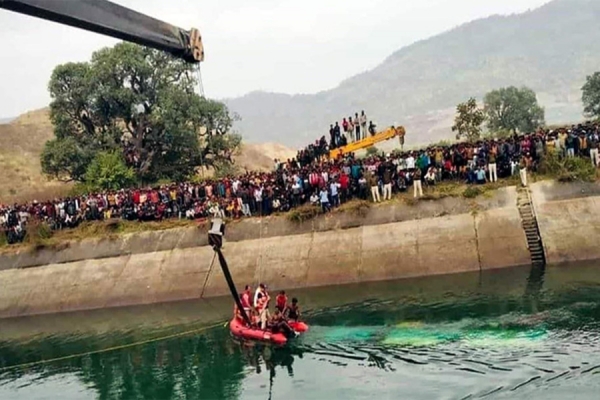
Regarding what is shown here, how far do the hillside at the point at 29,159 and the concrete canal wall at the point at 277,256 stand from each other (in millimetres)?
20496

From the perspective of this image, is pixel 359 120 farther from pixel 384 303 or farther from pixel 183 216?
pixel 384 303

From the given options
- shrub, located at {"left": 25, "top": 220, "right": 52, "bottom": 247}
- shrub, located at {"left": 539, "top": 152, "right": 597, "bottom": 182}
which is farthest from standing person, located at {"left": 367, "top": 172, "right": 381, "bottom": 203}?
shrub, located at {"left": 25, "top": 220, "right": 52, "bottom": 247}

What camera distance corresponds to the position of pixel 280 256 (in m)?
37.9

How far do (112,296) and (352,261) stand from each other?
12717mm

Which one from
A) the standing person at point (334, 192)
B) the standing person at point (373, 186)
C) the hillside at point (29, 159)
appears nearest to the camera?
the standing person at point (373, 186)

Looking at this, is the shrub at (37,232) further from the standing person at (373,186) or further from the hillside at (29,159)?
the standing person at (373,186)

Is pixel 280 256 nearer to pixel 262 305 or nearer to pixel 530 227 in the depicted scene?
pixel 262 305

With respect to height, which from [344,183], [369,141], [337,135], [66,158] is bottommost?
[344,183]

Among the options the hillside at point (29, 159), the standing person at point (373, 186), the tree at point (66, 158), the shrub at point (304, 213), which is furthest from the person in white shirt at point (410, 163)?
the hillside at point (29, 159)

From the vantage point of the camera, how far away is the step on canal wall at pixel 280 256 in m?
35.1

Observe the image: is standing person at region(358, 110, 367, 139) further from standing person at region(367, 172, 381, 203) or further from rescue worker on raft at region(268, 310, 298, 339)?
rescue worker on raft at region(268, 310, 298, 339)

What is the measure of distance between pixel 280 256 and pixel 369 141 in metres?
8.77

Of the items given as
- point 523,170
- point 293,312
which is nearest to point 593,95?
point 523,170

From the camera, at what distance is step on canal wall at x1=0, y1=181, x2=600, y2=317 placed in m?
35.1
